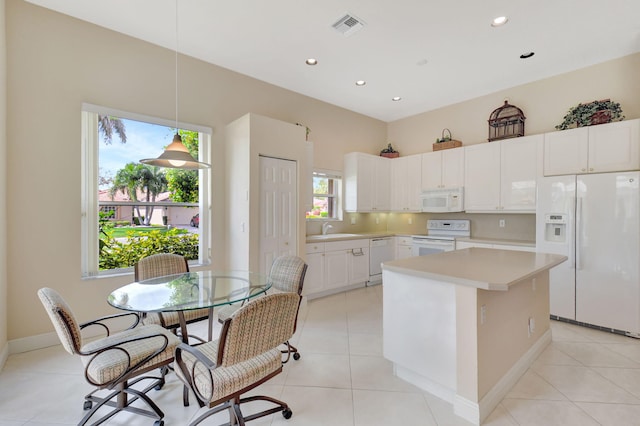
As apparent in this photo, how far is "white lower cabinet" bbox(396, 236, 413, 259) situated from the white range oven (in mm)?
82

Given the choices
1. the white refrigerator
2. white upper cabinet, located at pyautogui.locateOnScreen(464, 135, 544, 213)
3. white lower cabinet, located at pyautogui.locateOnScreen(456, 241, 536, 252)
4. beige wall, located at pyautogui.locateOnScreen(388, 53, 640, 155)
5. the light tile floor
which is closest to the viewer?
the light tile floor

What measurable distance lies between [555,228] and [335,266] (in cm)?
290

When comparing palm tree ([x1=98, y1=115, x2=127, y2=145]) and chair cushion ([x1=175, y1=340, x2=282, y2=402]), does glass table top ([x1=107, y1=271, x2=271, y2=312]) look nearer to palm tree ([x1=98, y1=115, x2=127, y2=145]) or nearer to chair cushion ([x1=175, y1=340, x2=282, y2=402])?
chair cushion ([x1=175, y1=340, x2=282, y2=402])

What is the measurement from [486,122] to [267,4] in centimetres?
387

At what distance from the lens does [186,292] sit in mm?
2131

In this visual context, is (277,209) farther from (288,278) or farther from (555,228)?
(555,228)

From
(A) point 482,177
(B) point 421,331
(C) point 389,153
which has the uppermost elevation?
(C) point 389,153

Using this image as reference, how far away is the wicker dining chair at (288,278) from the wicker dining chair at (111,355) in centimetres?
62

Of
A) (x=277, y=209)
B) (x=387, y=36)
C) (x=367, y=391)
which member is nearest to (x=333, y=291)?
(x=277, y=209)

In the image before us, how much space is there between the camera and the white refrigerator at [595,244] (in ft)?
9.88

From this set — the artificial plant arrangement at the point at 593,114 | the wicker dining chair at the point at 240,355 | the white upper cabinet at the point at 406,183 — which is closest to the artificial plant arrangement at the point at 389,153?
the white upper cabinet at the point at 406,183

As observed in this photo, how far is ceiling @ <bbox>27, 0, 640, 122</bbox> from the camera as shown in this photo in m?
2.71

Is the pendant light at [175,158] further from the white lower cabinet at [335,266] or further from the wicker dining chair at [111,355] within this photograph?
the white lower cabinet at [335,266]

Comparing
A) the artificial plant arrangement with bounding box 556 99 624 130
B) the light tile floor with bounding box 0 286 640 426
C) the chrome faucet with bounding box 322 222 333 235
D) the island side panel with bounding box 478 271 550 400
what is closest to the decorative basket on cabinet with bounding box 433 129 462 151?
the artificial plant arrangement with bounding box 556 99 624 130
